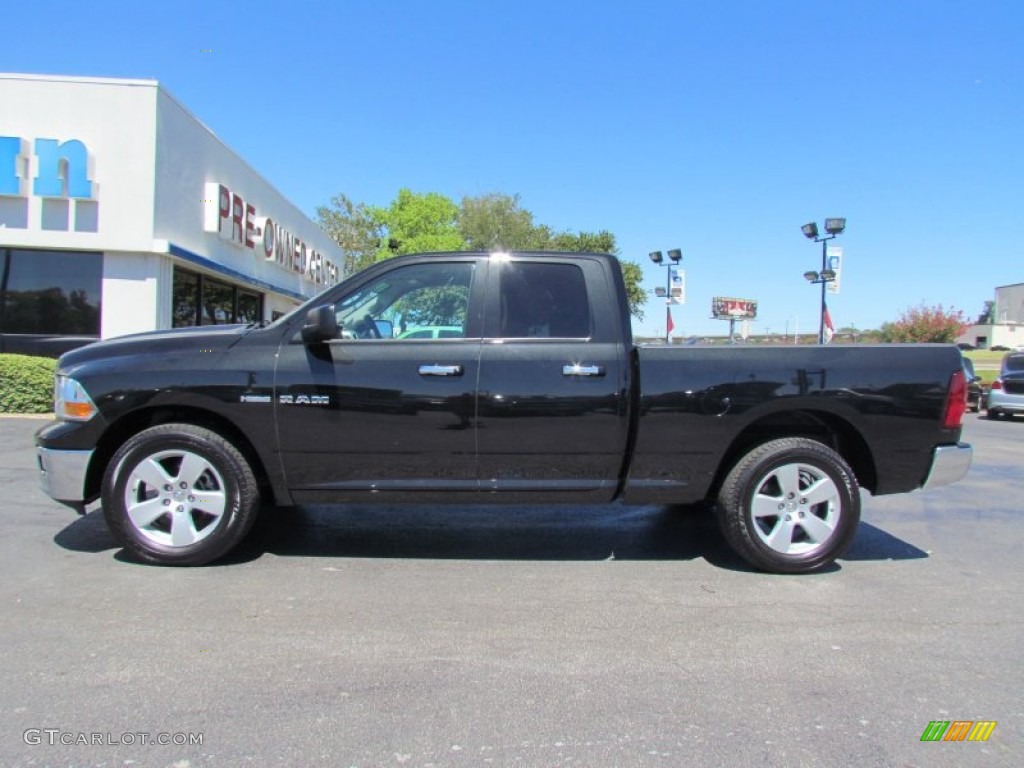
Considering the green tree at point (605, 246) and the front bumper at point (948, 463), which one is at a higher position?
the green tree at point (605, 246)

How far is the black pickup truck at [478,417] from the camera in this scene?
431cm

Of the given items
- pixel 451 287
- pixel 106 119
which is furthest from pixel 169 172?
pixel 451 287

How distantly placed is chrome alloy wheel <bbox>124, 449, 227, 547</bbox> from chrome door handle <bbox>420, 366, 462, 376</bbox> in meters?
1.41

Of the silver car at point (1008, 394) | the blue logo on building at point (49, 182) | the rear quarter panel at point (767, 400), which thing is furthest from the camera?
the silver car at point (1008, 394)

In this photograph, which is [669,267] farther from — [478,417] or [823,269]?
[478,417]

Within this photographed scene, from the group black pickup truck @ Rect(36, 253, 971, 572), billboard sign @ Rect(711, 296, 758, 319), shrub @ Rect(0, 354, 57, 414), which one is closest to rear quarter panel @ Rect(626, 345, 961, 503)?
black pickup truck @ Rect(36, 253, 971, 572)

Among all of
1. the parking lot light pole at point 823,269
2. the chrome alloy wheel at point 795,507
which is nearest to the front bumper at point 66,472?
the chrome alloy wheel at point 795,507

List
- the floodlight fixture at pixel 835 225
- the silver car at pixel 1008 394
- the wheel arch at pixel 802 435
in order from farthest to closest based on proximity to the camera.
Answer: the floodlight fixture at pixel 835 225 < the silver car at pixel 1008 394 < the wheel arch at pixel 802 435

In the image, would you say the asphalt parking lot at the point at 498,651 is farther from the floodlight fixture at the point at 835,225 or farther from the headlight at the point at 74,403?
the floodlight fixture at the point at 835,225

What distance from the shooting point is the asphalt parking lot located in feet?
8.63

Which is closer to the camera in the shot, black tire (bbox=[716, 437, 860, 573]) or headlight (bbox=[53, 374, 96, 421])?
headlight (bbox=[53, 374, 96, 421])

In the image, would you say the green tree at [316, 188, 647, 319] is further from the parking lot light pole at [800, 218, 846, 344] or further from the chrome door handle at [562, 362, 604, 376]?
the chrome door handle at [562, 362, 604, 376]

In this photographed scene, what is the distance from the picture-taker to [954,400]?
448 centimetres

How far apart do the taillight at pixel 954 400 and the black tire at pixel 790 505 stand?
0.70 m
